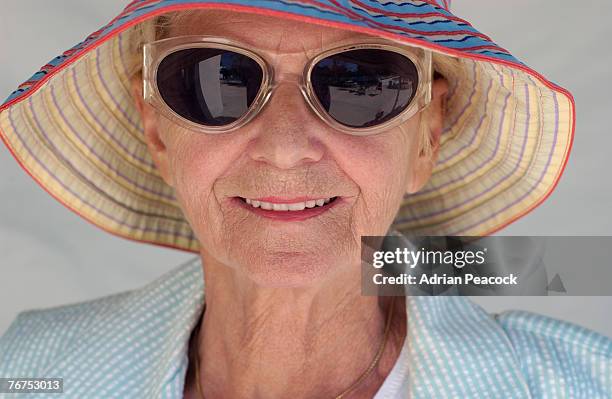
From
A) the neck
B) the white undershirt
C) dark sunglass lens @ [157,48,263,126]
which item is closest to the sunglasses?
dark sunglass lens @ [157,48,263,126]

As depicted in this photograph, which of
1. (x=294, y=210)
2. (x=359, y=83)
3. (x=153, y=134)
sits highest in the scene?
(x=359, y=83)

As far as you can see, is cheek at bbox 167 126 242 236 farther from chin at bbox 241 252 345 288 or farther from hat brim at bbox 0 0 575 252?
hat brim at bbox 0 0 575 252

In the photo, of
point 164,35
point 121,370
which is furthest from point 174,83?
point 121,370

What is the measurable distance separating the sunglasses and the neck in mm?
408

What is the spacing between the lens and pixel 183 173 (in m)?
2.07

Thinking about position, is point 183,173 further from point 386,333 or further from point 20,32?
point 20,32

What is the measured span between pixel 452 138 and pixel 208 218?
0.66 m

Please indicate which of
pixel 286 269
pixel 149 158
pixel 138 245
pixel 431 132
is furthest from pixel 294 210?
A: pixel 138 245

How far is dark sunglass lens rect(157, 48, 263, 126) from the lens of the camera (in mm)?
1886

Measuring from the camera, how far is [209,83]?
6.22ft

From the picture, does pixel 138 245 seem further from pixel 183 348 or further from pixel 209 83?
pixel 209 83

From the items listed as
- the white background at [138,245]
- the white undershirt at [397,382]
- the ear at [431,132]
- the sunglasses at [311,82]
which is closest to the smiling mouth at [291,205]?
the sunglasses at [311,82]

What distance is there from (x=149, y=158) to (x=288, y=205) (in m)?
0.66

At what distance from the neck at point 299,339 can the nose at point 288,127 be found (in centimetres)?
36
